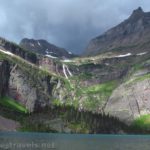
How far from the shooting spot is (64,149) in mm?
112375

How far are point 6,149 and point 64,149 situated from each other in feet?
72.6

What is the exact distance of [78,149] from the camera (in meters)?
117

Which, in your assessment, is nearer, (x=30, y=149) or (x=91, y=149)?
(x=30, y=149)

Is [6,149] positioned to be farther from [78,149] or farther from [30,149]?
[78,149]

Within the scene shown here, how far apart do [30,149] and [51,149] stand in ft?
29.0

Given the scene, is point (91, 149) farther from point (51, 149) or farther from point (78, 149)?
point (51, 149)

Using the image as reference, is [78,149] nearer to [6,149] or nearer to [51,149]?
[51,149]

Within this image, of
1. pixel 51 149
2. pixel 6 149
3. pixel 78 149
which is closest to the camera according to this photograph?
pixel 6 149

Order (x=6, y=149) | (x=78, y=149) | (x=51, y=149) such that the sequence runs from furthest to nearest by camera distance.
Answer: (x=78, y=149) < (x=51, y=149) < (x=6, y=149)

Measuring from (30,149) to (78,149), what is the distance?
813 inches

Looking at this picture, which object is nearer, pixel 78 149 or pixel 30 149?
pixel 30 149

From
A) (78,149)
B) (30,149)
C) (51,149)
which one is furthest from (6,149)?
(78,149)

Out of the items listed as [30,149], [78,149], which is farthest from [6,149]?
[78,149]

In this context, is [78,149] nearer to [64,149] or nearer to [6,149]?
[64,149]
